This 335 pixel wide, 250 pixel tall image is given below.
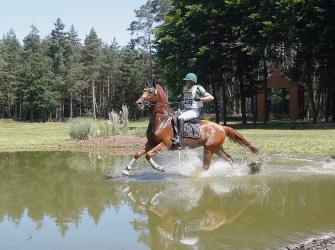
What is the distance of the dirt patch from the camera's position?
21.3ft

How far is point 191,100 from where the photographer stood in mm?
13516

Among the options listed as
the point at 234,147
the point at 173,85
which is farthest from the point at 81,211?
the point at 173,85

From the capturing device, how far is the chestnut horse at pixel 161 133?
13.1 metres

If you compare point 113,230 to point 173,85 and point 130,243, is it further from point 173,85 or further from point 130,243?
point 173,85

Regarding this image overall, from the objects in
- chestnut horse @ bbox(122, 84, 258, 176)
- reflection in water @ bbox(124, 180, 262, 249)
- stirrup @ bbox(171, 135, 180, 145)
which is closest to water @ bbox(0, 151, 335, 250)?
reflection in water @ bbox(124, 180, 262, 249)

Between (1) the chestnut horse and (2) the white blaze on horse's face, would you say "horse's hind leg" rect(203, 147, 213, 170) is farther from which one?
(2) the white blaze on horse's face

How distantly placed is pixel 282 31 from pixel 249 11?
4.80 metres

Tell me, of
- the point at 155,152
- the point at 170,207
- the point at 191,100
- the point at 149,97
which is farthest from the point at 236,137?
the point at 170,207

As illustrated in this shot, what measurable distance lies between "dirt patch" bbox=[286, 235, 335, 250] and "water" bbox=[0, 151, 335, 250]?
0.87 ft

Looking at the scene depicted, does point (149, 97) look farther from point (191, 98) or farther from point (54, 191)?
point (54, 191)

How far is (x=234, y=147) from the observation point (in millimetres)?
21891

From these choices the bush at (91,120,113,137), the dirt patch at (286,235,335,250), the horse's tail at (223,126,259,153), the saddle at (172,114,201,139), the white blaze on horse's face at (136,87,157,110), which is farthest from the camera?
the bush at (91,120,113,137)

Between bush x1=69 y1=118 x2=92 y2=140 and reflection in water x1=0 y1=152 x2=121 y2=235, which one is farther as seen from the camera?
bush x1=69 y1=118 x2=92 y2=140

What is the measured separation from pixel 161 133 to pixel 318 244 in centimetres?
704
